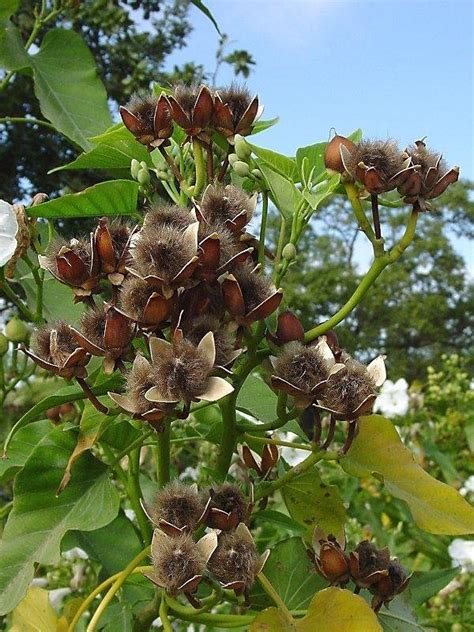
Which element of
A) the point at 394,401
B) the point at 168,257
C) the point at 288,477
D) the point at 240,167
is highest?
the point at 394,401

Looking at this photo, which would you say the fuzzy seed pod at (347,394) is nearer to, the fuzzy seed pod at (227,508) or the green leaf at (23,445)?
the fuzzy seed pod at (227,508)

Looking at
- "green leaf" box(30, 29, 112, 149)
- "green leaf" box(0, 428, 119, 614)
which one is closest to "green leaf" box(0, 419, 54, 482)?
"green leaf" box(0, 428, 119, 614)

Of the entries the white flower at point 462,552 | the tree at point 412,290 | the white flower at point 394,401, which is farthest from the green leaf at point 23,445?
the tree at point 412,290

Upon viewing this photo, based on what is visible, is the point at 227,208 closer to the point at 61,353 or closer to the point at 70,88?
the point at 61,353

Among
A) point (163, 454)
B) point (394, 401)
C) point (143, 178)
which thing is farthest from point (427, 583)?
point (394, 401)

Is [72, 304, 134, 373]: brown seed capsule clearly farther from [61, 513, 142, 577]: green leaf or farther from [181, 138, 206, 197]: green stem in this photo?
[61, 513, 142, 577]: green leaf
